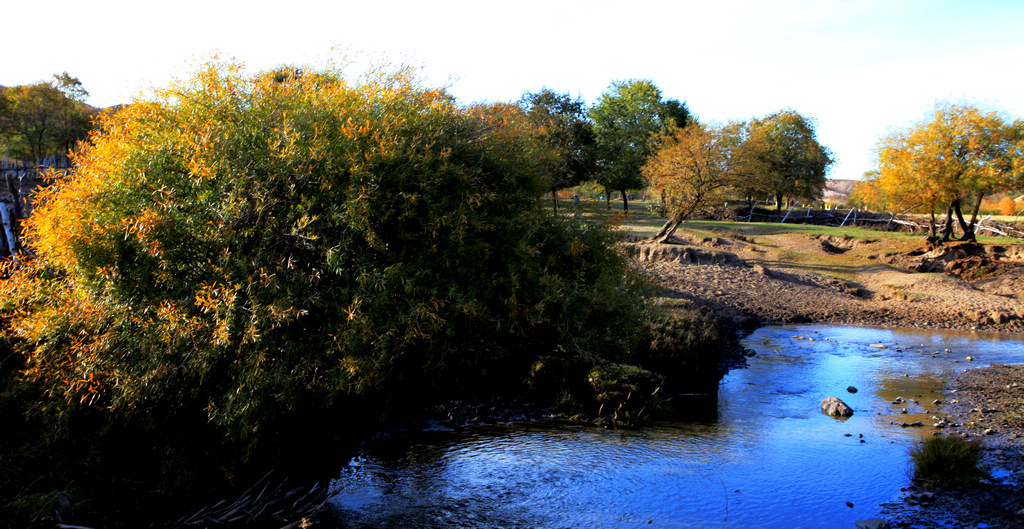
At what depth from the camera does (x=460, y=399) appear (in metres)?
13.1

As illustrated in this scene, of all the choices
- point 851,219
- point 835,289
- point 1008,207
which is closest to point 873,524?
point 835,289

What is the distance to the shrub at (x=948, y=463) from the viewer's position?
914 cm

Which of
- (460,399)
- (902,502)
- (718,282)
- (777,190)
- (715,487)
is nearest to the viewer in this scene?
(902,502)

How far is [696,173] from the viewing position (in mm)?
32812

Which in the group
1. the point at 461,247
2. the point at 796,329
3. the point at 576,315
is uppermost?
the point at 461,247

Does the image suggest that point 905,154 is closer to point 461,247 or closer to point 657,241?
point 657,241

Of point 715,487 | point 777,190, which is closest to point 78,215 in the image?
point 715,487

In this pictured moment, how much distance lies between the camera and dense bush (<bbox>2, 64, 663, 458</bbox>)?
7.19 metres

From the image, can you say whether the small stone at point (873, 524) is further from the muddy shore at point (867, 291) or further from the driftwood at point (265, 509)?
the driftwood at point (265, 509)

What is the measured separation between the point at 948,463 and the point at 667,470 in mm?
4034

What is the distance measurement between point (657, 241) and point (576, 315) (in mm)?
24487

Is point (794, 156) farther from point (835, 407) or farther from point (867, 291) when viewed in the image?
point (835, 407)

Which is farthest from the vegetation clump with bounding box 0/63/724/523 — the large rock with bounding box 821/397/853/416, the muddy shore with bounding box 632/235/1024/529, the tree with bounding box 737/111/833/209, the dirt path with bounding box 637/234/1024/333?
the tree with bounding box 737/111/833/209

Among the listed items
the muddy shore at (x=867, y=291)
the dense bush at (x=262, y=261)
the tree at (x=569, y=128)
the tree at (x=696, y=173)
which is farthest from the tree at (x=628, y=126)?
the dense bush at (x=262, y=261)
